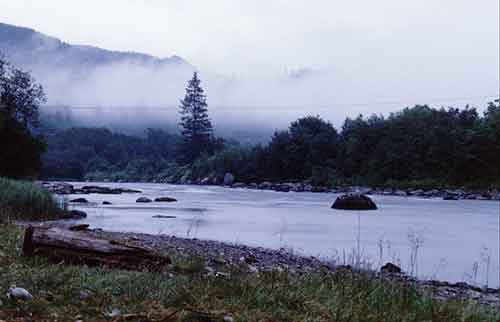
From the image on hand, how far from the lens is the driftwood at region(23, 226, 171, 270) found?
786 centimetres

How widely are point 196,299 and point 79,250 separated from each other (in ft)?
10.1

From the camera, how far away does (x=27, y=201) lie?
24188 mm

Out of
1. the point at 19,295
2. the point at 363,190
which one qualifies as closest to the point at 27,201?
the point at 19,295

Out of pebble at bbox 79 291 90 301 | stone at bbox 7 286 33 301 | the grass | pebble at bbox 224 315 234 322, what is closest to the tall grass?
the grass

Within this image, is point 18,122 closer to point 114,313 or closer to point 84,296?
point 84,296

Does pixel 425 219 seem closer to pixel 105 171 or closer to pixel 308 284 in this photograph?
pixel 308 284

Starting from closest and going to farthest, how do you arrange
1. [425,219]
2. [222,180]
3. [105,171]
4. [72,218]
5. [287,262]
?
[287,262], [72,218], [425,219], [222,180], [105,171]

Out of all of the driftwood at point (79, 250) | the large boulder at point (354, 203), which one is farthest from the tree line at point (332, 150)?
the driftwood at point (79, 250)

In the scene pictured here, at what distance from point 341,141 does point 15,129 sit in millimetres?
58050

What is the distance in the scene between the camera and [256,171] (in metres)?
91.9

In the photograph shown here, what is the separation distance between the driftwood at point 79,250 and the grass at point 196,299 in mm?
342

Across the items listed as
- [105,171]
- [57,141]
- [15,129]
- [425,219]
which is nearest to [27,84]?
[15,129]

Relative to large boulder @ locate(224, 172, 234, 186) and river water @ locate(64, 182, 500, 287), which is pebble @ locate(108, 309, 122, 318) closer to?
river water @ locate(64, 182, 500, 287)

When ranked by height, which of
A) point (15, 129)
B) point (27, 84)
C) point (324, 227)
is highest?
point (27, 84)
